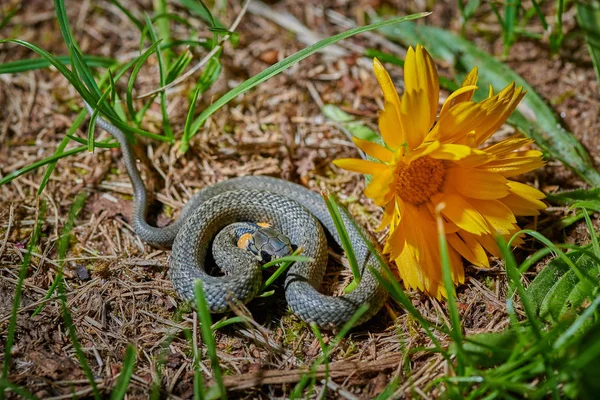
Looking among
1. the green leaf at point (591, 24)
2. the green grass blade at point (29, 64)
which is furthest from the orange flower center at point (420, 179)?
the green grass blade at point (29, 64)

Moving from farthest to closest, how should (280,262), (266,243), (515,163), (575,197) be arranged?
(266,243) → (575,197) → (280,262) → (515,163)

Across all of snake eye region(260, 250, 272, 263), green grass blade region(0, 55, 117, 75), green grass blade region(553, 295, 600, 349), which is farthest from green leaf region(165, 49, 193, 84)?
green grass blade region(553, 295, 600, 349)

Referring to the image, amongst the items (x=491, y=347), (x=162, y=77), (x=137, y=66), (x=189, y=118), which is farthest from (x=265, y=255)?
(x=491, y=347)

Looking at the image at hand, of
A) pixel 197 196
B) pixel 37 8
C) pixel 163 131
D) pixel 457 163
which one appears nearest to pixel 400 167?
pixel 457 163

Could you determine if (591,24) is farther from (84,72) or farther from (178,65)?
(84,72)

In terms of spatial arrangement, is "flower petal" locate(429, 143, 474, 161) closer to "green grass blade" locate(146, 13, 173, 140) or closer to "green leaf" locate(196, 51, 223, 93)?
"green leaf" locate(196, 51, 223, 93)

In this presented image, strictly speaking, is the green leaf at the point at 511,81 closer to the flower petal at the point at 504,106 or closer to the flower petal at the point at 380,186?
the flower petal at the point at 504,106

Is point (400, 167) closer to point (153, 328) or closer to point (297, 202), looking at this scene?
point (297, 202)
